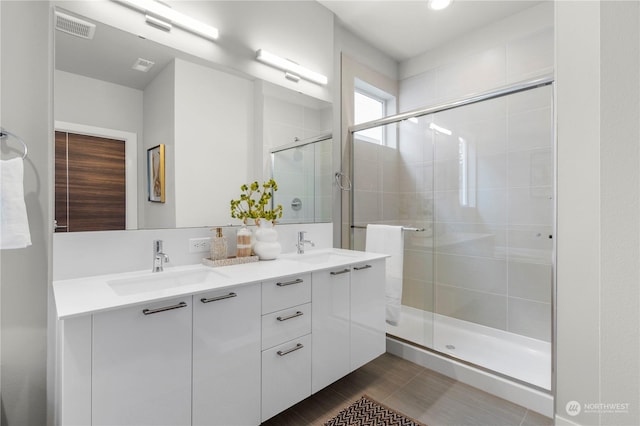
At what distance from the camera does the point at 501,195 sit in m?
2.48

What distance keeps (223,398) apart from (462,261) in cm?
212

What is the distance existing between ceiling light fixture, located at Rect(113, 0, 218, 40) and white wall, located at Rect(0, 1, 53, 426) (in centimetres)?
39

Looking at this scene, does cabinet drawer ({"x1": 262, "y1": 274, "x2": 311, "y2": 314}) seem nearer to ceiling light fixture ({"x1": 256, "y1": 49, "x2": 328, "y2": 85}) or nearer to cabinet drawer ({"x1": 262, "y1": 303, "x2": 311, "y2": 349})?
cabinet drawer ({"x1": 262, "y1": 303, "x2": 311, "y2": 349})

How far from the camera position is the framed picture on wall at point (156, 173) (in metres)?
1.66

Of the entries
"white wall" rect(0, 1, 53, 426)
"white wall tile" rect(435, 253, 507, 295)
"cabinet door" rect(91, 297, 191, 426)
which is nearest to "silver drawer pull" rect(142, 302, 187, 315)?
"cabinet door" rect(91, 297, 191, 426)

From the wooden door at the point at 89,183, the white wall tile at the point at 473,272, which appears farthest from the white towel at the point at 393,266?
the wooden door at the point at 89,183

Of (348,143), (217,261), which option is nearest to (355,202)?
(348,143)

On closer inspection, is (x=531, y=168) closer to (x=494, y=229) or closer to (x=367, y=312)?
(x=494, y=229)

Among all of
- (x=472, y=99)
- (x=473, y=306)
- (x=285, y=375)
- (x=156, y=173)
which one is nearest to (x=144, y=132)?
(x=156, y=173)

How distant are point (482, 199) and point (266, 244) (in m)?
1.74

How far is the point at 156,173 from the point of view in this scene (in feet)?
5.50

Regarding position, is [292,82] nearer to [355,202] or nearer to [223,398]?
[355,202]

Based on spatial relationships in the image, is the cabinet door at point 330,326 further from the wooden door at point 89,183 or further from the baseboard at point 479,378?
the wooden door at point 89,183

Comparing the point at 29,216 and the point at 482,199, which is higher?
the point at 482,199
